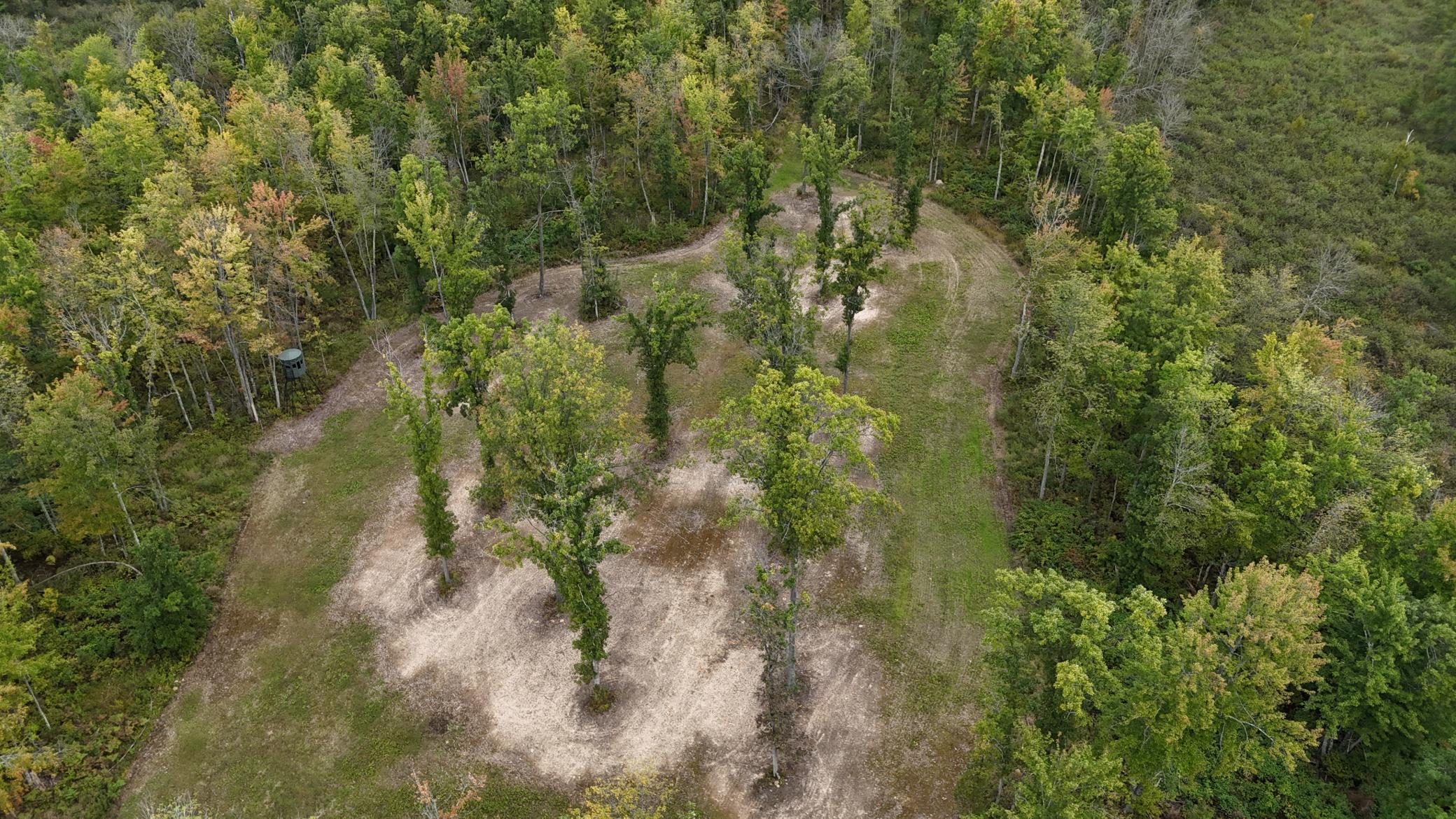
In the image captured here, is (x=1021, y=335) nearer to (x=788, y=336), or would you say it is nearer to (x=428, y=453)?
(x=788, y=336)

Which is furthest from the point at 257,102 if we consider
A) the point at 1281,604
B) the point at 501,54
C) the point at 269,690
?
the point at 1281,604

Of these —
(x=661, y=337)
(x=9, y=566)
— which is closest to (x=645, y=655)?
(x=661, y=337)

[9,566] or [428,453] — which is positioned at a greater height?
[428,453]

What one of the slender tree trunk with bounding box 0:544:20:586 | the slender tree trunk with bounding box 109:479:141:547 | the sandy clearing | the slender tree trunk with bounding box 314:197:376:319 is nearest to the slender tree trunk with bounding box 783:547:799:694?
the sandy clearing

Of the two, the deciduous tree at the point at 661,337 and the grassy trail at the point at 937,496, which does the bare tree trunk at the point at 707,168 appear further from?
the deciduous tree at the point at 661,337

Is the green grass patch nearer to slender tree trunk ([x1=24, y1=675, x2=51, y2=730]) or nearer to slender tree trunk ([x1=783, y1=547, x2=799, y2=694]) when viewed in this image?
slender tree trunk ([x1=24, y1=675, x2=51, y2=730])

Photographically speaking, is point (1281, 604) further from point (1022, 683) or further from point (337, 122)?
point (337, 122)
